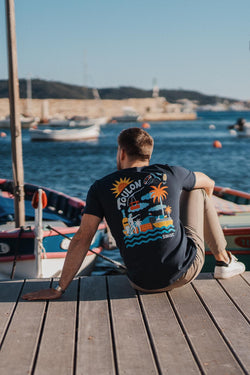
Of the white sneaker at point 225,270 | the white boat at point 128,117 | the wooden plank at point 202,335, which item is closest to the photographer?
the wooden plank at point 202,335

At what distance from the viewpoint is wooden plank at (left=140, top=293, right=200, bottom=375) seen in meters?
2.61

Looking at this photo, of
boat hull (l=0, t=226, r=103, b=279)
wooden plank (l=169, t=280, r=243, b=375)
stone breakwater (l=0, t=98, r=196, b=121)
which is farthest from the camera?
stone breakwater (l=0, t=98, r=196, b=121)

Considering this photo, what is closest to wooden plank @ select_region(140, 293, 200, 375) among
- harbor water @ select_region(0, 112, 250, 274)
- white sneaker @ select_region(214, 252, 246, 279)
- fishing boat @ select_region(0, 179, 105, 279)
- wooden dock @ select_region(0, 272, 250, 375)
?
wooden dock @ select_region(0, 272, 250, 375)

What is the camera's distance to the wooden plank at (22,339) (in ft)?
8.57

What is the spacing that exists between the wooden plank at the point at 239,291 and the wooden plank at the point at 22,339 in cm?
130

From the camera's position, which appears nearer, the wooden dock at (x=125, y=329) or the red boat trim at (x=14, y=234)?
the wooden dock at (x=125, y=329)

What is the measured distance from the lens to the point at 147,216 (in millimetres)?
3324

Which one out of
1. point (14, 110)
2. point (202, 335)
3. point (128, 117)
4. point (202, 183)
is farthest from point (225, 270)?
point (128, 117)

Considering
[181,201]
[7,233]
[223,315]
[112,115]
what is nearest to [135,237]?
[181,201]

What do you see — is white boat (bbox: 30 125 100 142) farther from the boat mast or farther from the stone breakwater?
the stone breakwater

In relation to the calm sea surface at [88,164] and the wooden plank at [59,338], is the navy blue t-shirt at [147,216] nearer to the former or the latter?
the wooden plank at [59,338]

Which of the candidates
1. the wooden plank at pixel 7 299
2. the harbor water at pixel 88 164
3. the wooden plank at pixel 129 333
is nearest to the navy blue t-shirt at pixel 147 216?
the wooden plank at pixel 129 333

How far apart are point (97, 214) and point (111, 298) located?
596 millimetres

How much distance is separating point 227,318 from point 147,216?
803 millimetres
